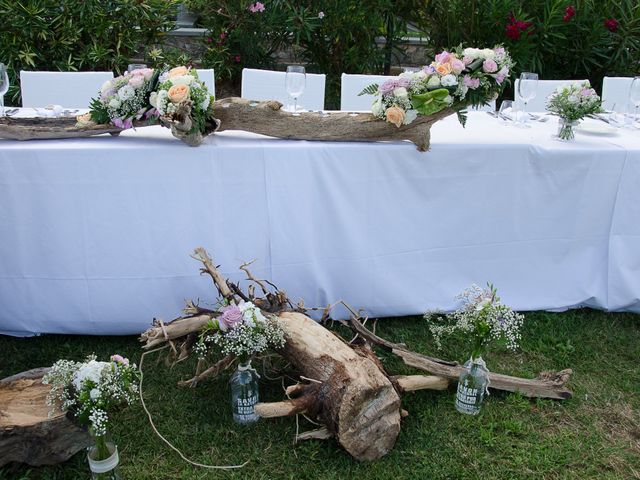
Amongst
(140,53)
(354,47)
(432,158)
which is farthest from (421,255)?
(140,53)

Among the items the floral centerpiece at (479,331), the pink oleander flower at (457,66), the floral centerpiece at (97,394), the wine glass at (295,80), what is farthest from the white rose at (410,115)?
the floral centerpiece at (97,394)

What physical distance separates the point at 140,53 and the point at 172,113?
14.2 ft

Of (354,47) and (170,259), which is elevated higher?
(354,47)

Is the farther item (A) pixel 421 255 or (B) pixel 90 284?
(A) pixel 421 255

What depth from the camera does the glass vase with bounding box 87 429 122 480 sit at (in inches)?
68.4

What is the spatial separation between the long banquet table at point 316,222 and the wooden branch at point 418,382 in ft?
1.82

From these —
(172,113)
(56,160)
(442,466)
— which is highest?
(172,113)

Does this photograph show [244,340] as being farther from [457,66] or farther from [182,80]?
[457,66]

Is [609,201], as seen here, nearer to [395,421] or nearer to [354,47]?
[395,421]

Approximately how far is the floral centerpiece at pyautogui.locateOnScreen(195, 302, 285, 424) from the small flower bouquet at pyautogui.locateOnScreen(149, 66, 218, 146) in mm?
714

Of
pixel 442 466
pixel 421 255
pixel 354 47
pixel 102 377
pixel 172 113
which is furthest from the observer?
pixel 354 47

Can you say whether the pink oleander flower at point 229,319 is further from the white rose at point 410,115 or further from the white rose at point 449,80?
the white rose at point 449,80

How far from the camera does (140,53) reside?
20.6 feet

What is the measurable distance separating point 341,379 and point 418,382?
420mm
